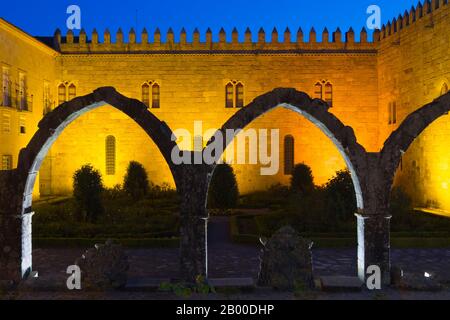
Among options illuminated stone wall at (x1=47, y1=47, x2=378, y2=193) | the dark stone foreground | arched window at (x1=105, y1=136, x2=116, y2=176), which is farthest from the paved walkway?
arched window at (x1=105, y1=136, x2=116, y2=176)

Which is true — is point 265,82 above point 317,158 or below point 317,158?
above

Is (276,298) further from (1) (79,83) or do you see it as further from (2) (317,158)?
(1) (79,83)

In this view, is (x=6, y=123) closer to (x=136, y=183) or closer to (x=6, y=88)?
(x=6, y=88)

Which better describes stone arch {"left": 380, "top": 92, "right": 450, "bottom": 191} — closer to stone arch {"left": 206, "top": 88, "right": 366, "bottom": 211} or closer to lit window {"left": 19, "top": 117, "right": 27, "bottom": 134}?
stone arch {"left": 206, "top": 88, "right": 366, "bottom": 211}

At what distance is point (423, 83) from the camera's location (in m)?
17.8

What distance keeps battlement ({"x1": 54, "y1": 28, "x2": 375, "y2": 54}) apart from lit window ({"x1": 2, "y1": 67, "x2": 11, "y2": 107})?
4.47 metres

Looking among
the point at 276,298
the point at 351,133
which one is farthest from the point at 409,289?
the point at 351,133

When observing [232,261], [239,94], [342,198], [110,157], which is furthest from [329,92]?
[232,261]

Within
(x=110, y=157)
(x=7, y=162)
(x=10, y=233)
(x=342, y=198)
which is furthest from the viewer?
(x=110, y=157)

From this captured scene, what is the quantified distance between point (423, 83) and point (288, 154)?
24.1ft

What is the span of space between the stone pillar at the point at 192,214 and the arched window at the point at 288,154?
53.1ft

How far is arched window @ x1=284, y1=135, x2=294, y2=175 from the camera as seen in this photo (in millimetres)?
22922

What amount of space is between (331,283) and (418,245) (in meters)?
5.03

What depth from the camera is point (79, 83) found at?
22.7 m
